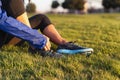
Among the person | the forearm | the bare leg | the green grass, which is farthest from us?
the bare leg

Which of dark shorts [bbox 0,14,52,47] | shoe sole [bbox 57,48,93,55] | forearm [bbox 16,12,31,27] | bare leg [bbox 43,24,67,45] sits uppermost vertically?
forearm [bbox 16,12,31,27]

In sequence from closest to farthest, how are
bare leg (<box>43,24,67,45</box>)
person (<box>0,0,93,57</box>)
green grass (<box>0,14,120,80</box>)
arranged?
1. green grass (<box>0,14,120,80</box>)
2. person (<box>0,0,93,57</box>)
3. bare leg (<box>43,24,67,45</box>)

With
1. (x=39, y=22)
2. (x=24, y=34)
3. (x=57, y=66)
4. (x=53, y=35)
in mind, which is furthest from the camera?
(x=39, y=22)

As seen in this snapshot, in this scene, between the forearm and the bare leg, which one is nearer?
the forearm

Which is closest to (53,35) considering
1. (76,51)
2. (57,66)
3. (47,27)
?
(47,27)

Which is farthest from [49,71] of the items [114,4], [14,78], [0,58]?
[114,4]

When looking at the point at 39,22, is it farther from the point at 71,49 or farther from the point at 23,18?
the point at 71,49

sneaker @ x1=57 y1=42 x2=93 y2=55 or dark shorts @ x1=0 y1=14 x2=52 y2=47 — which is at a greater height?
dark shorts @ x1=0 y1=14 x2=52 y2=47

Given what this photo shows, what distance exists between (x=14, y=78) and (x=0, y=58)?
0.71 metres

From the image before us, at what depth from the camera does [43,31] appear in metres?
6.01

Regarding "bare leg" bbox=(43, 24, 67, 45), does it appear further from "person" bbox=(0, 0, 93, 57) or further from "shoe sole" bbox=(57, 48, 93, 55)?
"shoe sole" bbox=(57, 48, 93, 55)

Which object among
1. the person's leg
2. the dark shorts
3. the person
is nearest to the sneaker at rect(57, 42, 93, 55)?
the person

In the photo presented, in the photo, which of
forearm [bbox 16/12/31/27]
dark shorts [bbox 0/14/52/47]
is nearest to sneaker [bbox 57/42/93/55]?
dark shorts [bbox 0/14/52/47]

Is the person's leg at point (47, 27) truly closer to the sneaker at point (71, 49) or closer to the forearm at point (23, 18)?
the sneaker at point (71, 49)
